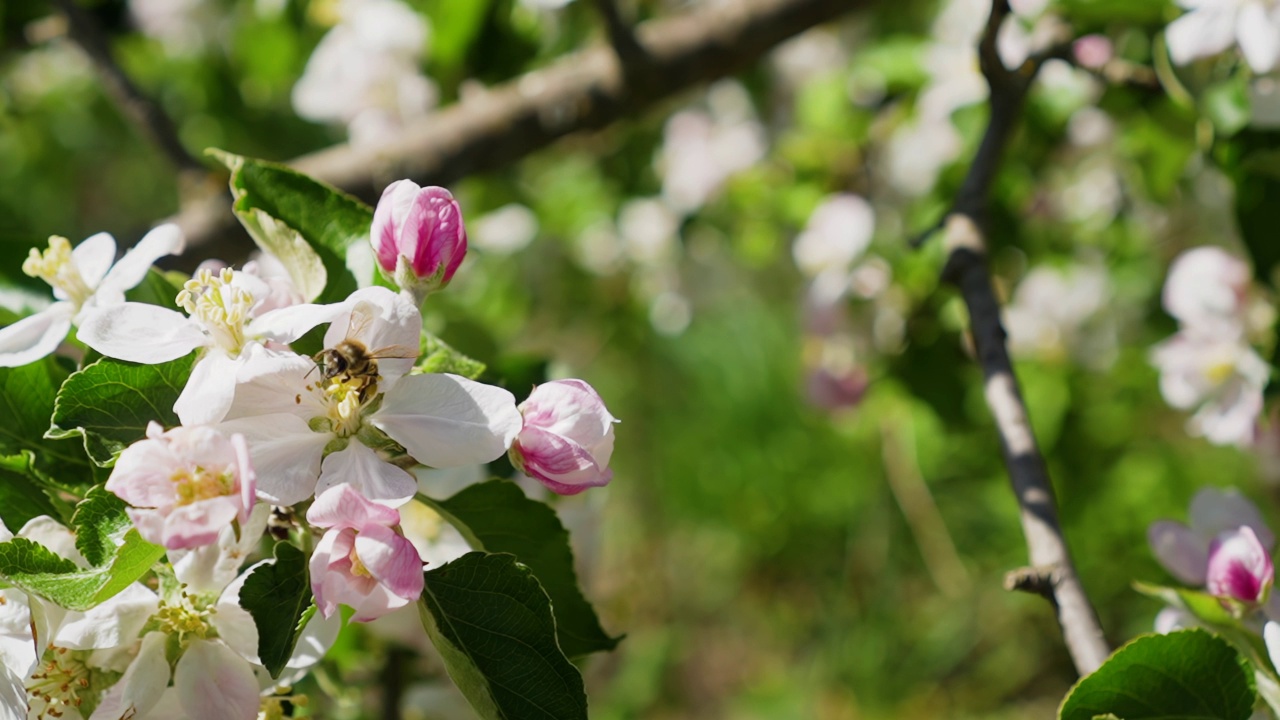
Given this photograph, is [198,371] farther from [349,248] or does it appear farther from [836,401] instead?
[836,401]

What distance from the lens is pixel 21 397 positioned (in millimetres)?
616

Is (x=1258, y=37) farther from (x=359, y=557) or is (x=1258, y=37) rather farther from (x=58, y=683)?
(x=58, y=683)

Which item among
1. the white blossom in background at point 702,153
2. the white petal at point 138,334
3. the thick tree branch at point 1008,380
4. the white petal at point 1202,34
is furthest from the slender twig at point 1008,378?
the white blossom in background at point 702,153

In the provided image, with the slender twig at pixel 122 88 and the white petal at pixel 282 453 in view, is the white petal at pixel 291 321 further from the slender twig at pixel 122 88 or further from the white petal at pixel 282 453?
the slender twig at pixel 122 88

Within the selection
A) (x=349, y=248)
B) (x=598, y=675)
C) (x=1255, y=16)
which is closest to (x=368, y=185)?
(x=349, y=248)

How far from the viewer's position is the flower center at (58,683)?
559 millimetres

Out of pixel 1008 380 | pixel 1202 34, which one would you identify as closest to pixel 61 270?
pixel 1008 380

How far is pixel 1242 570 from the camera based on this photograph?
0.61 meters

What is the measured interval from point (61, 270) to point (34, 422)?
0.09 meters

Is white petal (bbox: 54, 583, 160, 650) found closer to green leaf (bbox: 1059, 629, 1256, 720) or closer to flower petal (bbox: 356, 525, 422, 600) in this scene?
flower petal (bbox: 356, 525, 422, 600)

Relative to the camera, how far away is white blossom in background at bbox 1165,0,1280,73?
0.80m

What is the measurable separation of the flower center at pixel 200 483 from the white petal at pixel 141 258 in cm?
18

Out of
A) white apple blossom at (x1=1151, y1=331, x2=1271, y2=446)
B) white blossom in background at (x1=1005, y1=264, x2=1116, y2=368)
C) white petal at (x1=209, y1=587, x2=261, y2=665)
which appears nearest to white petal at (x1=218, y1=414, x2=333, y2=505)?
white petal at (x1=209, y1=587, x2=261, y2=665)

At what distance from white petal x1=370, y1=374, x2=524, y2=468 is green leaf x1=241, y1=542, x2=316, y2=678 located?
0.26 ft
